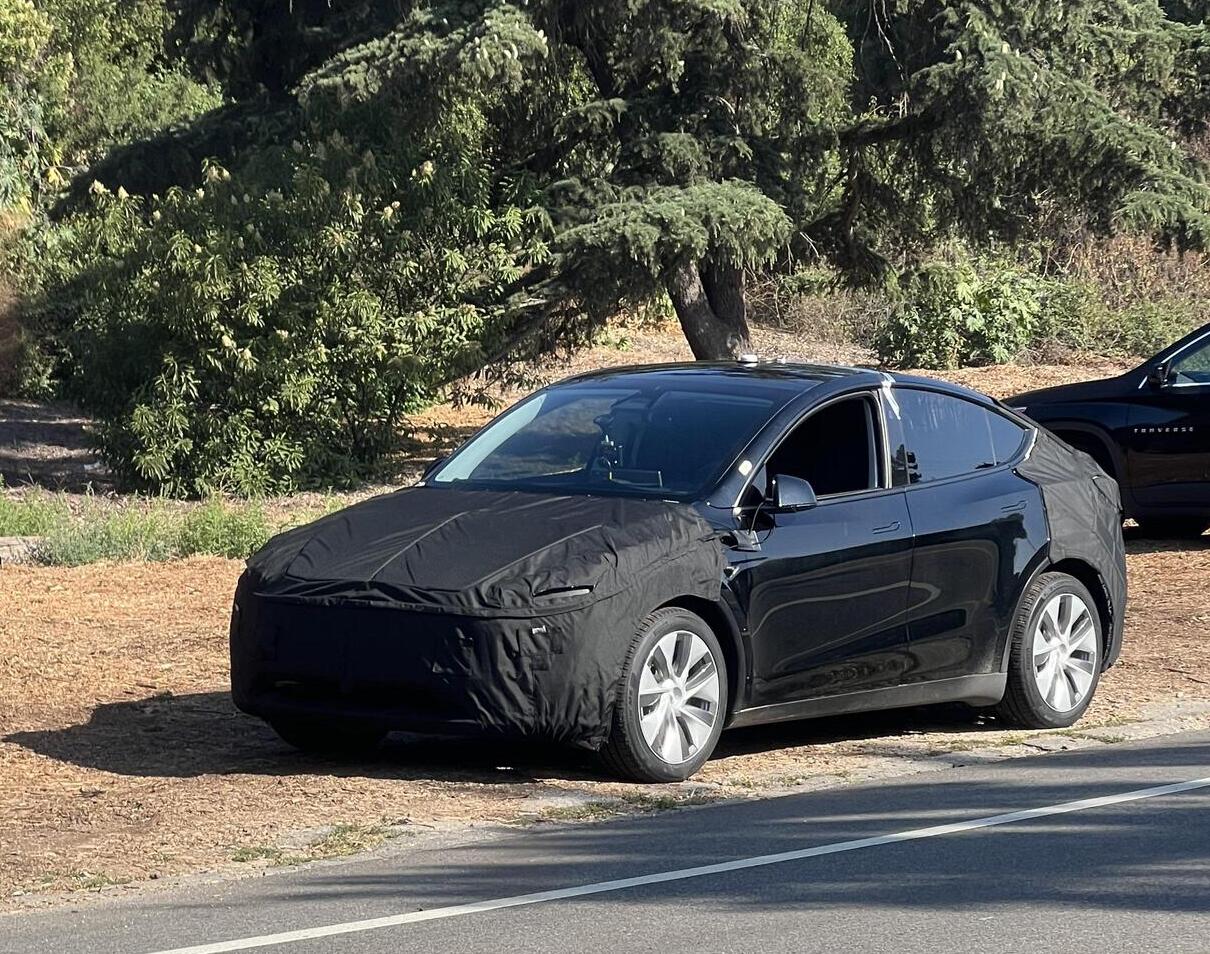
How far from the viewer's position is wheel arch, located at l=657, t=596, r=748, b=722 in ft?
27.0

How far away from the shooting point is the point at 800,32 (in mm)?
24938

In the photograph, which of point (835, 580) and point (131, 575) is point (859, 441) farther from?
point (131, 575)

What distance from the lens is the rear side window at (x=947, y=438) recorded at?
30.3ft

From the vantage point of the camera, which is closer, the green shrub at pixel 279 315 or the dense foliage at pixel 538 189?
the dense foliage at pixel 538 189

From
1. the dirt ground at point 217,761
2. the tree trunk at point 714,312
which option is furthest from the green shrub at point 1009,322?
the dirt ground at point 217,761

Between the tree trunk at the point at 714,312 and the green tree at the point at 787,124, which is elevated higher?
the green tree at the point at 787,124

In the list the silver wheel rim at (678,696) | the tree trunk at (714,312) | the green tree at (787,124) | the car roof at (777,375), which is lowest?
the silver wheel rim at (678,696)

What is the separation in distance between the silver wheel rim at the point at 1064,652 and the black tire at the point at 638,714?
1.98 metres

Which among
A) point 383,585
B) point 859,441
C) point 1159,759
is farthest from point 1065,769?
point 383,585

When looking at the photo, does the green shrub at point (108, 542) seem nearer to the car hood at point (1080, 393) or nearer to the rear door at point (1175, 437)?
the car hood at point (1080, 393)

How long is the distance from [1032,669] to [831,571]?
1409mm

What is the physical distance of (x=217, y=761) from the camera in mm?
8859

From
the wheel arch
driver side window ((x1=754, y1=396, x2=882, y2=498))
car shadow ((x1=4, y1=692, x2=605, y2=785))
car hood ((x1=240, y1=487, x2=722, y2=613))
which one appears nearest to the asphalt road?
the wheel arch

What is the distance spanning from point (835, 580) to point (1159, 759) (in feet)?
5.39
